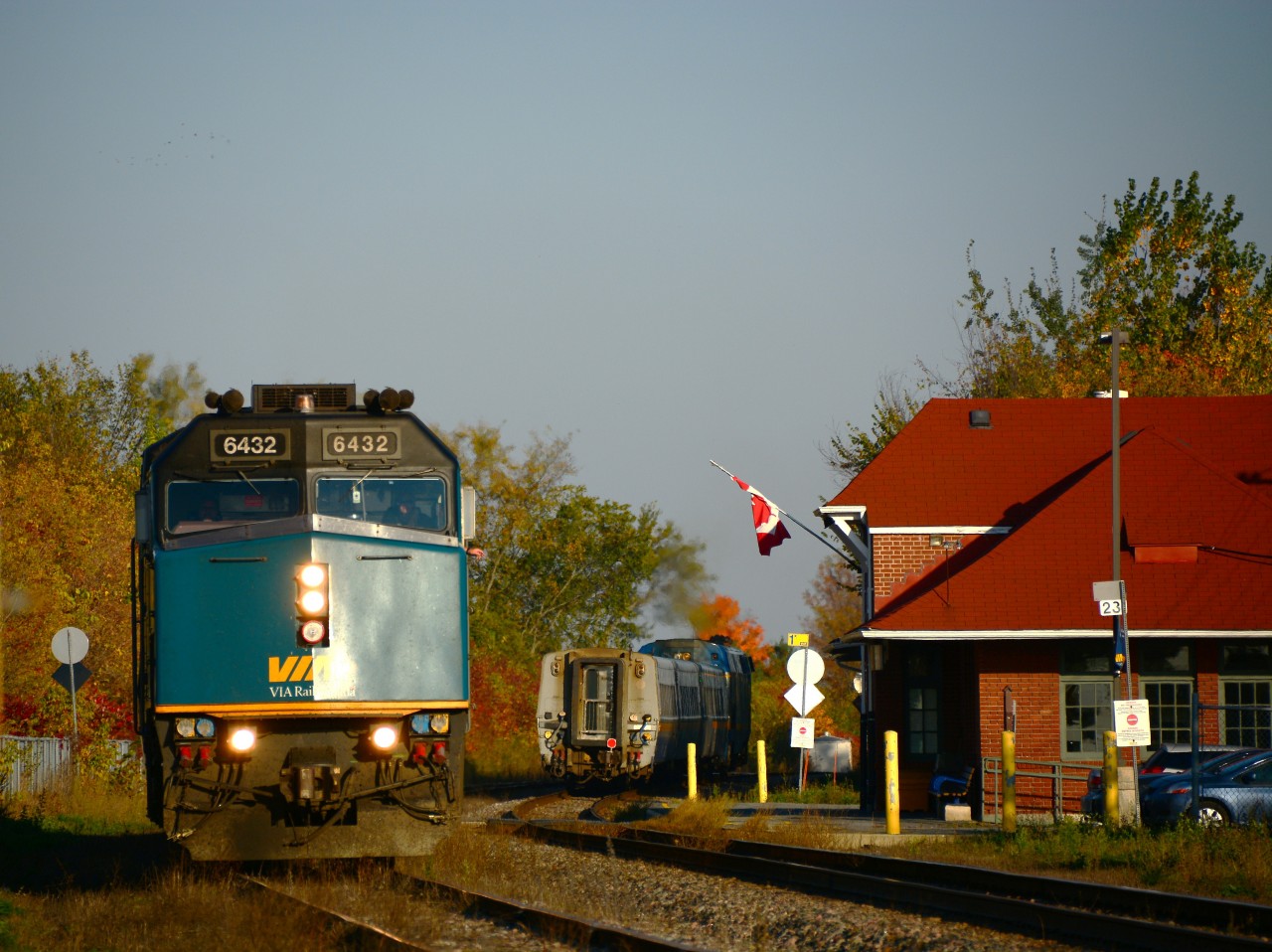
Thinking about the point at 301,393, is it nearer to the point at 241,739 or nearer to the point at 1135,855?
the point at 241,739

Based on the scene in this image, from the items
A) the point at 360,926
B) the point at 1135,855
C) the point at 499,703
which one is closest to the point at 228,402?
the point at 360,926

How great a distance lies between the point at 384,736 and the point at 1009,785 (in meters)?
9.73

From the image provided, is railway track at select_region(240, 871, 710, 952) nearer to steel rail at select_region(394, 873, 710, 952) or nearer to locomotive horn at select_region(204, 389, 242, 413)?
steel rail at select_region(394, 873, 710, 952)

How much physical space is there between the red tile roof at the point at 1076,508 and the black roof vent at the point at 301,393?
1312 cm

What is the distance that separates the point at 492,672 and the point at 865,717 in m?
21.0

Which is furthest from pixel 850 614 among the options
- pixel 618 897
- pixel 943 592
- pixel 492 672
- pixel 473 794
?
pixel 618 897

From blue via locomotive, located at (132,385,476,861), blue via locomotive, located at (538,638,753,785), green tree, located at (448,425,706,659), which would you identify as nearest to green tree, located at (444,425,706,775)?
green tree, located at (448,425,706,659)

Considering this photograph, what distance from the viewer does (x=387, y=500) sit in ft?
45.7

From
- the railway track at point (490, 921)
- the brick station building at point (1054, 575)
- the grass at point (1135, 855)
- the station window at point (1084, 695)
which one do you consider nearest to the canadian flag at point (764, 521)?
the brick station building at point (1054, 575)

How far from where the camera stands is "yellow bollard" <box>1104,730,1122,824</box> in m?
19.0

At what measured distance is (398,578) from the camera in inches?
537

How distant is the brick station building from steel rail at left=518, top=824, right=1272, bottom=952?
8.16 metres

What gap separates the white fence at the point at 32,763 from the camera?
25156 millimetres

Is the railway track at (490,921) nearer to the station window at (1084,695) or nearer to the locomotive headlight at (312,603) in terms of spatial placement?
the locomotive headlight at (312,603)
